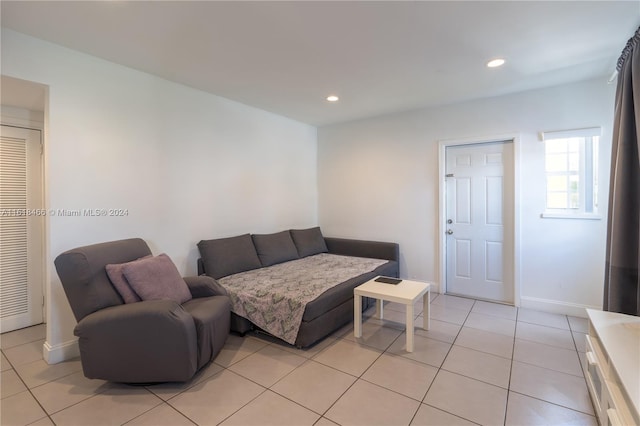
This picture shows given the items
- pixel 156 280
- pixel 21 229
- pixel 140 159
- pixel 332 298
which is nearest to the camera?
pixel 156 280

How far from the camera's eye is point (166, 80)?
123 inches

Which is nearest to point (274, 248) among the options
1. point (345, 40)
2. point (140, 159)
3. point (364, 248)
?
point (364, 248)

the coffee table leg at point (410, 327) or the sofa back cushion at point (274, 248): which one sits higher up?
the sofa back cushion at point (274, 248)

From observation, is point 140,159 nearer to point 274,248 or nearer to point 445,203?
point 274,248

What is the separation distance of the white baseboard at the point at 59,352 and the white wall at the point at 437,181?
360 cm

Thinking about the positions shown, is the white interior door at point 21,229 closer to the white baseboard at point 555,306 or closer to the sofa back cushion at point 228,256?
the sofa back cushion at point 228,256

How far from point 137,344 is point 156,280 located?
536 millimetres

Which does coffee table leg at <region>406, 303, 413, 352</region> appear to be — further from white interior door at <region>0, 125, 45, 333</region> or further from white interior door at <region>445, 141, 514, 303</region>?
white interior door at <region>0, 125, 45, 333</region>

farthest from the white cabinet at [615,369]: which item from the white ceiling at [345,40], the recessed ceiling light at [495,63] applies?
the recessed ceiling light at [495,63]

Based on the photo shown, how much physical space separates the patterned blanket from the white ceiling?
2142 millimetres

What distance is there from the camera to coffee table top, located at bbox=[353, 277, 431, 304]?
8.72 feet

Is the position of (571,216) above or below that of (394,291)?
above

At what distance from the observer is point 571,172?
334 centimetres

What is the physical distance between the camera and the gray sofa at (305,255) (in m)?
2.71
